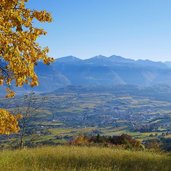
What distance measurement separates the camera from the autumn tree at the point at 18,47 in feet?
34.3

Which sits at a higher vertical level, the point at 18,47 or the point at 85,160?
the point at 18,47

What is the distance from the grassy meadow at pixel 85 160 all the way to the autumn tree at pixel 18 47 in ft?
14.6

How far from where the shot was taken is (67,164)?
1706 cm

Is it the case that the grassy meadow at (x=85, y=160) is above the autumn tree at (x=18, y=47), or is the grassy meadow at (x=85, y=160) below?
below

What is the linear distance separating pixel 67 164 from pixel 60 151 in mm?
3536

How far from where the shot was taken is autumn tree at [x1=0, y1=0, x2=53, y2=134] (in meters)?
10.5

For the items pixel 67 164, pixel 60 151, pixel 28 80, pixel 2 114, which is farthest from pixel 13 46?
pixel 60 151

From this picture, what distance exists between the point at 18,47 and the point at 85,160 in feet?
29.9

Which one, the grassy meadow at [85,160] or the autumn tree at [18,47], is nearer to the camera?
the autumn tree at [18,47]

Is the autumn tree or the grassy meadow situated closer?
the autumn tree

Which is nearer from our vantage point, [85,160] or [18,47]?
[18,47]

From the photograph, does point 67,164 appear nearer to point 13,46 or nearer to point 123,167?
point 123,167

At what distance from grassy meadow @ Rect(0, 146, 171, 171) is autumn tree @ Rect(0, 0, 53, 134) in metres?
4.46

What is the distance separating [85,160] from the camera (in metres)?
18.6
